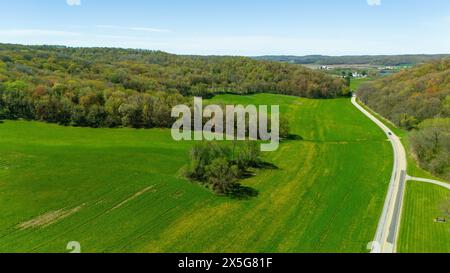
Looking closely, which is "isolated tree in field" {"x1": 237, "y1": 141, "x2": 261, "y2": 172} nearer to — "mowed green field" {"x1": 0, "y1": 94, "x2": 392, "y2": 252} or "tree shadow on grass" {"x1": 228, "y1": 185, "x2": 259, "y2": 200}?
"mowed green field" {"x1": 0, "y1": 94, "x2": 392, "y2": 252}

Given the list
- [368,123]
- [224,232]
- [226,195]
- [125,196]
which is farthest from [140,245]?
[368,123]

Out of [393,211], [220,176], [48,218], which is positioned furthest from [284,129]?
[48,218]

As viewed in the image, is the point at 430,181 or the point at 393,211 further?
the point at 430,181

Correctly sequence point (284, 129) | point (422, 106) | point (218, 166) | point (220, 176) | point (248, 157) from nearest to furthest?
point (220, 176) → point (218, 166) → point (248, 157) → point (284, 129) → point (422, 106)

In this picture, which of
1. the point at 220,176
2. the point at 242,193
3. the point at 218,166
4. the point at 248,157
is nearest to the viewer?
the point at 242,193

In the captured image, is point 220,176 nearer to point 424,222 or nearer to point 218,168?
point 218,168

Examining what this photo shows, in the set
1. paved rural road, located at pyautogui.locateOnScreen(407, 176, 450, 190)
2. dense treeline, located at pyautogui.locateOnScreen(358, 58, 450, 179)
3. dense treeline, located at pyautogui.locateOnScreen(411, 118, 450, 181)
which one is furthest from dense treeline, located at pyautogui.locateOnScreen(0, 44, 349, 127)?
dense treeline, located at pyautogui.locateOnScreen(411, 118, 450, 181)

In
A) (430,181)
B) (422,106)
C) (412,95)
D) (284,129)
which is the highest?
(412,95)

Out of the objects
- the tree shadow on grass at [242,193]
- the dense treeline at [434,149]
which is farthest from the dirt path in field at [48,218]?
the dense treeline at [434,149]
